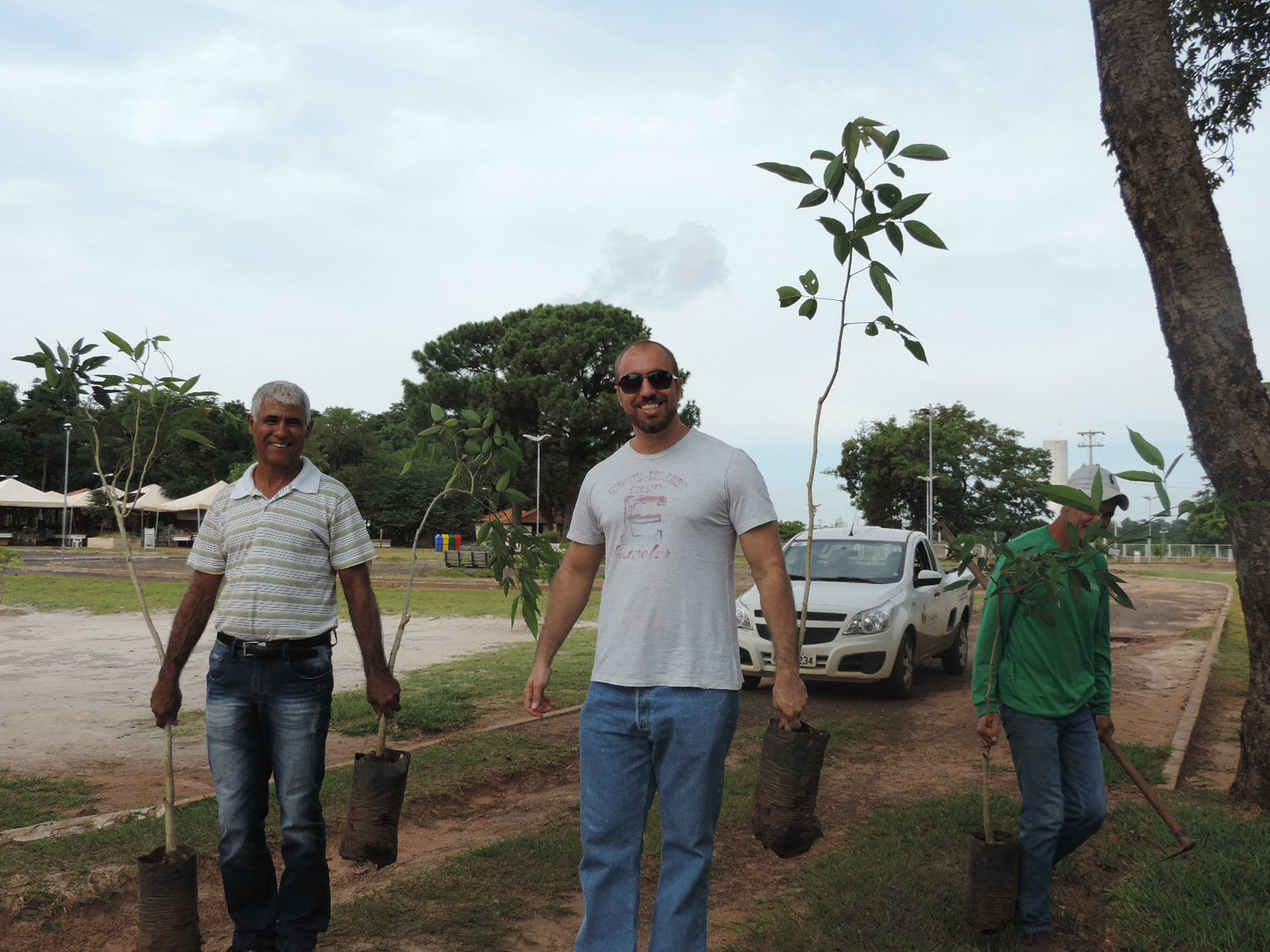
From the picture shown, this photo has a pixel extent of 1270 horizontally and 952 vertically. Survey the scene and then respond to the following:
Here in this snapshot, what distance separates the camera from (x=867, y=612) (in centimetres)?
929

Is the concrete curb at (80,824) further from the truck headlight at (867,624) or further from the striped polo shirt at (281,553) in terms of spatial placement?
the truck headlight at (867,624)

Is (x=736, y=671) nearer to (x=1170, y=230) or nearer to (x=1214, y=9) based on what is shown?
(x=1170, y=230)

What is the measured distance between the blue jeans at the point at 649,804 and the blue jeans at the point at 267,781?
110 cm

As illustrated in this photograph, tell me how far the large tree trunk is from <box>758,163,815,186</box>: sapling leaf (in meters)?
3.35

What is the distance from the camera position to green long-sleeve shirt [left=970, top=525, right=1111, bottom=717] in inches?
145

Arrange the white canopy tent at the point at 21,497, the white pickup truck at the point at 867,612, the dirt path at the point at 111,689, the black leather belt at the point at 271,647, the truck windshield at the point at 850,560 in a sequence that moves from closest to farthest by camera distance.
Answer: the black leather belt at the point at 271,647, the dirt path at the point at 111,689, the white pickup truck at the point at 867,612, the truck windshield at the point at 850,560, the white canopy tent at the point at 21,497

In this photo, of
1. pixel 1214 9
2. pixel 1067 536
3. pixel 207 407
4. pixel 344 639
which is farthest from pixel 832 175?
pixel 344 639

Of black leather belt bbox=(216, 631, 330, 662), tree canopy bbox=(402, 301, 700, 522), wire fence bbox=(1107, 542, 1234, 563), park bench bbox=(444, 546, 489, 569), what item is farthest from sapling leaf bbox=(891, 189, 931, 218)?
wire fence bbox=(1107, 542, 1234, 563)

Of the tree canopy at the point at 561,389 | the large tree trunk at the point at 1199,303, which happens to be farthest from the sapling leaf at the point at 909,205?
the tree canopy at the point at 561,389

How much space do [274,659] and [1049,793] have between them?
113 inches

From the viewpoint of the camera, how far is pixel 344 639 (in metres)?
14.6

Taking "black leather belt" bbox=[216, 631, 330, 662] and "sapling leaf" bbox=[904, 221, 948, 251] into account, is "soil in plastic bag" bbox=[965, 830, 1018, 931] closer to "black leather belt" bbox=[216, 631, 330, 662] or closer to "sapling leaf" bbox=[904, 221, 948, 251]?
"sapling leaf" bbox=[904, 221, 948, 251]

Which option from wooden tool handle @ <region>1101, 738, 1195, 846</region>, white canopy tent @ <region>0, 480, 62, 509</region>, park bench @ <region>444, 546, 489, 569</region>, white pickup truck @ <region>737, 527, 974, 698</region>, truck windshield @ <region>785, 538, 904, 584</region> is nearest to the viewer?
wooden tool handle @ <region>1101, 738, 1195, 846</region>

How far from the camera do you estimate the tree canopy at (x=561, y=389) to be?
137 feet
